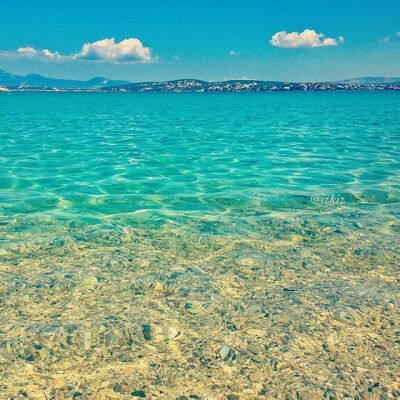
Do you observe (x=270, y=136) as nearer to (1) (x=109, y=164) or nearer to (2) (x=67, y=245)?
(1) (x=109, y=164)

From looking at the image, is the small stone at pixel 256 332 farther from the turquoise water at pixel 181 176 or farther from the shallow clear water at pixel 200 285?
the turquoise water at pixel 181 176

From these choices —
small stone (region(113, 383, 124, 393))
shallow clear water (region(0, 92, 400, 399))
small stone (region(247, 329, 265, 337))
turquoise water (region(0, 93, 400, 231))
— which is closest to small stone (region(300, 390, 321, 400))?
shallow clear water (region(0, 92, 400, 399))

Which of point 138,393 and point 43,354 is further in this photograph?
point 43,354

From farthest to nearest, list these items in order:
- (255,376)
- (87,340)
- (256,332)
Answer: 1. (256,332)
2. (87,340)
3. (255,376)

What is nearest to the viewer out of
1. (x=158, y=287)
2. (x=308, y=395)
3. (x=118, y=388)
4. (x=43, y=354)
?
(x=308, y=395)

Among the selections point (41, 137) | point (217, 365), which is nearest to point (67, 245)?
point (217, 365)

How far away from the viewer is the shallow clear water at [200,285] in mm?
4867

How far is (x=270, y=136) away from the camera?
103 feet

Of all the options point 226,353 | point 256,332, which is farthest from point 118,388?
point 256,332

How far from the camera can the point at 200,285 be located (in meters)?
7.08

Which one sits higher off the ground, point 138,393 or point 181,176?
point 138,393

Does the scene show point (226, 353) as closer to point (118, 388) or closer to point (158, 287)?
point (118, 388)

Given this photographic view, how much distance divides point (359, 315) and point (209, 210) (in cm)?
621

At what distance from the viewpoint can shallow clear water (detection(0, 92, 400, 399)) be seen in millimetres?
4867
